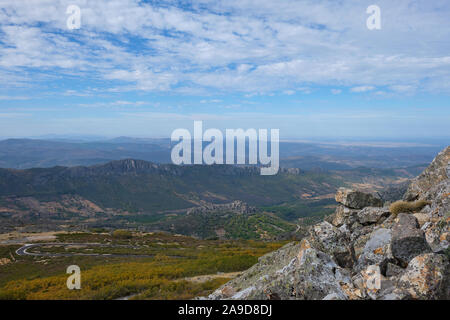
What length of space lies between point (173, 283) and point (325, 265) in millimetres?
12701

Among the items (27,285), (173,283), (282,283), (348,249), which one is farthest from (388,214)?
(27,285)

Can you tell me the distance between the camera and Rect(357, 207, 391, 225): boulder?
47.8 ft

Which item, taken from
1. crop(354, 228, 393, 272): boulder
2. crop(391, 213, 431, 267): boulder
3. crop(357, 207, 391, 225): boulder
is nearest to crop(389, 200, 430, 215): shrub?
crop(357, 207, 391, 225): boulder

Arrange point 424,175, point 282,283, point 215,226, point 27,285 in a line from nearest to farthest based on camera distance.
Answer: point 282,283 → point 424,175 → point 27,285 → point 215,226

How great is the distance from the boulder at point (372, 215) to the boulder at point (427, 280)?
776 centimetres

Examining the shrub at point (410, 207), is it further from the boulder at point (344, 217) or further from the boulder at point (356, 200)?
the boulder at point (356, 200)

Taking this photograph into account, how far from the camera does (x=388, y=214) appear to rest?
1468 cm

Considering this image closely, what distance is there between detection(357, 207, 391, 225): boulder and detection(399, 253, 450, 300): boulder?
25.5 ft

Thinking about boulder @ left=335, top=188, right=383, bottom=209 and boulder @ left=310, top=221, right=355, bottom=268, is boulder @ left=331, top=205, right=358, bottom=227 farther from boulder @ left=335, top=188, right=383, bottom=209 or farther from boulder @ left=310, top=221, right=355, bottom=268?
boulder @ left=310, top=221, right=355, bottom=268

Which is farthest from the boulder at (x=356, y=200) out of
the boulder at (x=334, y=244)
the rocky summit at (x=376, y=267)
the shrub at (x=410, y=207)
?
the boulder at (x=334, y=244)

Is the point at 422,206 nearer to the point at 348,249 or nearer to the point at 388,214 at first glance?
the point at 388,214

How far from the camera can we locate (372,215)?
15.0 meters

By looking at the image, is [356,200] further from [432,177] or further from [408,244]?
[408,244]

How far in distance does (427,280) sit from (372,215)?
878cm
